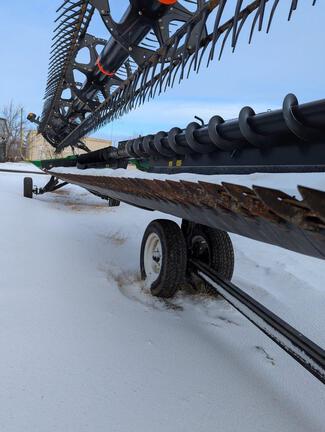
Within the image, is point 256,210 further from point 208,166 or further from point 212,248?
point 212,248

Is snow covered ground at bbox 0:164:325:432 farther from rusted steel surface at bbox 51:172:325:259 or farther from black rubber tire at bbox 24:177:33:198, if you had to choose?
black rubber tire at bbox 24:177:33:198

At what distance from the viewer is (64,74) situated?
6137mm

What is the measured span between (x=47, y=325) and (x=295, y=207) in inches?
65.6

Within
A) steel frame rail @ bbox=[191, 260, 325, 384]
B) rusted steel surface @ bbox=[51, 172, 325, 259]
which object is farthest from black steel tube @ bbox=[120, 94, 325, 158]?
steel frame rail @ bbox=[191, 260, 325, 384]

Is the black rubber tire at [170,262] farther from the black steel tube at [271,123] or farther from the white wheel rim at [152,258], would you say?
the black steel tube at [271,123]

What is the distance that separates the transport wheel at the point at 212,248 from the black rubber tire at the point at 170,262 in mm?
300

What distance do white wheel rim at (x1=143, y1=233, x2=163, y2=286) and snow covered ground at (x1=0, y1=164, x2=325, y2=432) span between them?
5.9 inches

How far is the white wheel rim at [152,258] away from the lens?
10.3 feet

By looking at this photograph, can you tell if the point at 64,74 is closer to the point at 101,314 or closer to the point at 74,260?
the point at 74,260

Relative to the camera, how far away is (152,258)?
3.26 metres

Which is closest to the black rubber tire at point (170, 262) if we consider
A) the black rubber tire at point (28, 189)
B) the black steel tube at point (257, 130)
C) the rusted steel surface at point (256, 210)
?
the black steel tube at point (257, 130)

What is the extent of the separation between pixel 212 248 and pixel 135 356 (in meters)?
1.33

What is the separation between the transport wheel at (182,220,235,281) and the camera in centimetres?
314

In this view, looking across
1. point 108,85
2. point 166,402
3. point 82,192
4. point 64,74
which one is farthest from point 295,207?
point 82,192
